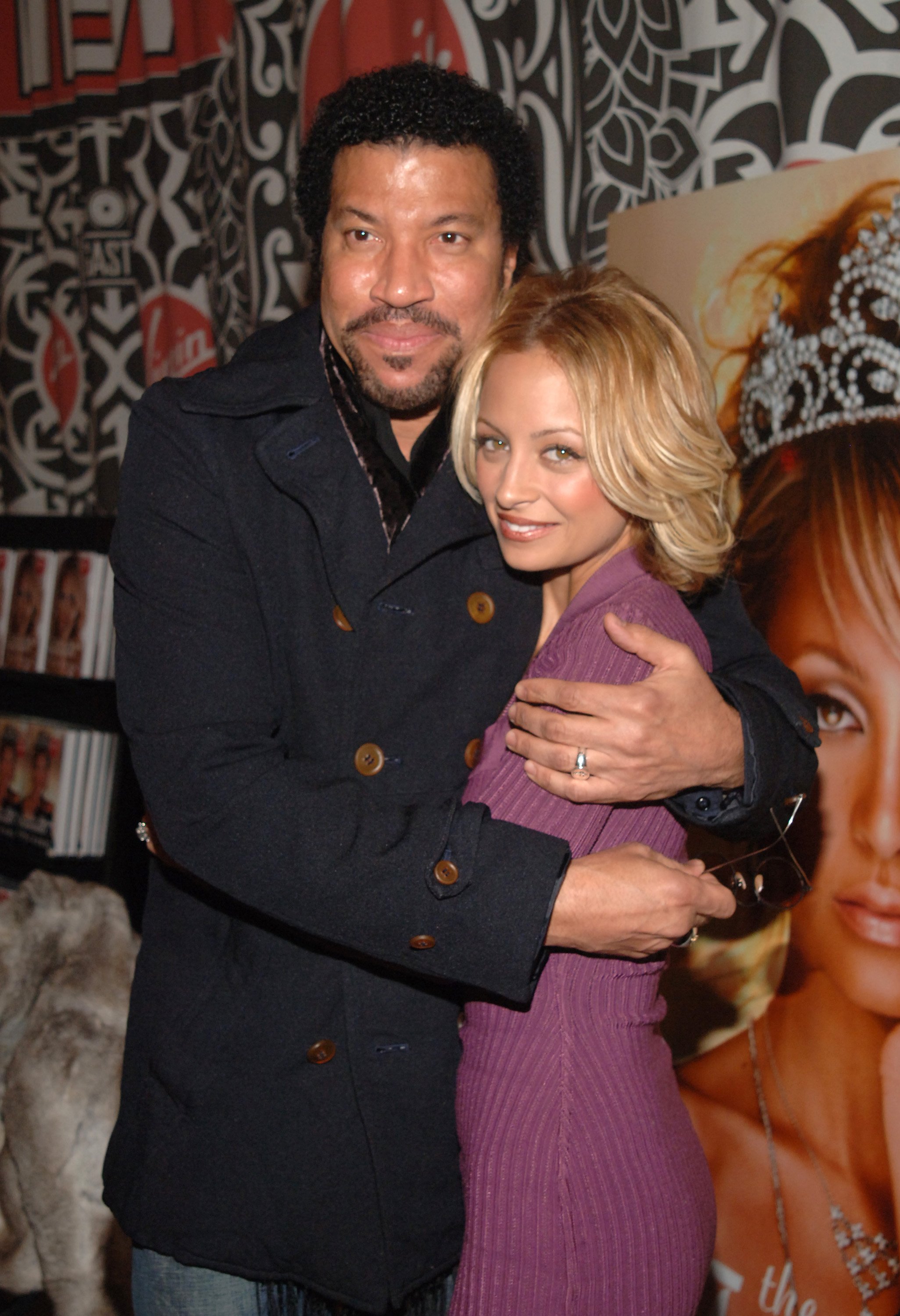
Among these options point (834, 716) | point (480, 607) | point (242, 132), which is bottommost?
point (834, 716)

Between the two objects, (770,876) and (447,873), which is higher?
(447,873)

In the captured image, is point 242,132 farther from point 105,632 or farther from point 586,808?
point 586,808

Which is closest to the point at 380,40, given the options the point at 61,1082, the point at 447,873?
the point at 447,873

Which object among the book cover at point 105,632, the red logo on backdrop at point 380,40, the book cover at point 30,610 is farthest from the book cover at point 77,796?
the red logo on backdrop at point 380,40

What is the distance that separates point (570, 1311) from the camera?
1251mm

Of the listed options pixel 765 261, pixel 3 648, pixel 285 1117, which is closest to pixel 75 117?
pixel 3 648

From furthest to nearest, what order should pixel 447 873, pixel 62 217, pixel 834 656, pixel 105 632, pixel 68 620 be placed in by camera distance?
pixel 62 217 → pixel 68 620 → pixel 105 632 → pixel 834 656 → pixel 447 873

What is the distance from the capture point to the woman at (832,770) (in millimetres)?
1927

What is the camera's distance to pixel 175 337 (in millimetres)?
3156

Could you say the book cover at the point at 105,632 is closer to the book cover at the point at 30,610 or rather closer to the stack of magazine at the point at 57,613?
the stack of magazine at the point at 57,613

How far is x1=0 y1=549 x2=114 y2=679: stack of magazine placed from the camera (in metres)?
2.99

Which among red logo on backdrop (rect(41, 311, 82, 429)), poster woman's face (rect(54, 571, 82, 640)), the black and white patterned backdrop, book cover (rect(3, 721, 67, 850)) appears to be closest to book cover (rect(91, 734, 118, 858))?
book cover (rect(3, 721, 67, 850))

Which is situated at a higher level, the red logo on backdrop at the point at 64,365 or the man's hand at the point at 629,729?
the red logo on backdrop at the point at 64,365

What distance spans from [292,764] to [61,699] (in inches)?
77.1
